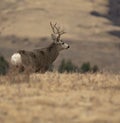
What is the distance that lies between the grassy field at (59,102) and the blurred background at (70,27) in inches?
4047

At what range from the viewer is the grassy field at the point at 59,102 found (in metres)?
11.8

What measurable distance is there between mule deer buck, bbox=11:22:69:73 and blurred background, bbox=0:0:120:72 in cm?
9382

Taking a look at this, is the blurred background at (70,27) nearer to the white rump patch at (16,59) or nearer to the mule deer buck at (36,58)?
the mule deer buck at (36,58)

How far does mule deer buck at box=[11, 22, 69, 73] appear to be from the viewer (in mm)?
19562

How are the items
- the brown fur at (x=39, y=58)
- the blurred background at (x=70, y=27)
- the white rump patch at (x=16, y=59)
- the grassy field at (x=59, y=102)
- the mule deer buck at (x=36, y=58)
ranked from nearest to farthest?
the grassy field at (x=59, y=102), the white rump patch at (x=16, y=59), the mule deer buck at (x=36, y=58), the brown fur at (x=39, y=58), the blurred background at (x=70, y=27)

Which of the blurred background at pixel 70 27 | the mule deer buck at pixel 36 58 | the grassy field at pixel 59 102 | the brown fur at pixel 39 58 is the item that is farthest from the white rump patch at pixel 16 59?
the blurred background at pixel 70 27

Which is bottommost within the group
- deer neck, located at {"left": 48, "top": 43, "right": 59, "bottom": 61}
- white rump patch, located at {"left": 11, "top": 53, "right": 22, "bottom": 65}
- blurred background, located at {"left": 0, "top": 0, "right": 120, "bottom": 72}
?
white rump patch, located at {"left": 11, "top": 53, "right": 22, "bottom": 65}

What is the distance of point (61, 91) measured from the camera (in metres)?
14.7

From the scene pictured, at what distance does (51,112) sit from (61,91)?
258 centimetres

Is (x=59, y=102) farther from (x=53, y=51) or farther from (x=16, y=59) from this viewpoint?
(x=53, y=51)

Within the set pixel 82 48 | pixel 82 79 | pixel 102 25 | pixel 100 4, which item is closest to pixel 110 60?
pixel 82 48

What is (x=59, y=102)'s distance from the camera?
13055 millimetres

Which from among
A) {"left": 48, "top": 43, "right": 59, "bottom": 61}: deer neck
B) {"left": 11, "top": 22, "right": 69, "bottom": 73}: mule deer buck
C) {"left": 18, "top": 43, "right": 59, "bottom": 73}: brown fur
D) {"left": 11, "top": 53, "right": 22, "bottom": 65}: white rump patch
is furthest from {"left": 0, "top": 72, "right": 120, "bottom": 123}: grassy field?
{"left": 48, "top": 43, "right": 59, "bottom": 61}: deer neck

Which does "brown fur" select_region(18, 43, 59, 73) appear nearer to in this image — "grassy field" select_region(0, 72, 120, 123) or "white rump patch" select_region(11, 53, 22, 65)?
"white rump patch" select_region(11, 53, 22, 65)
